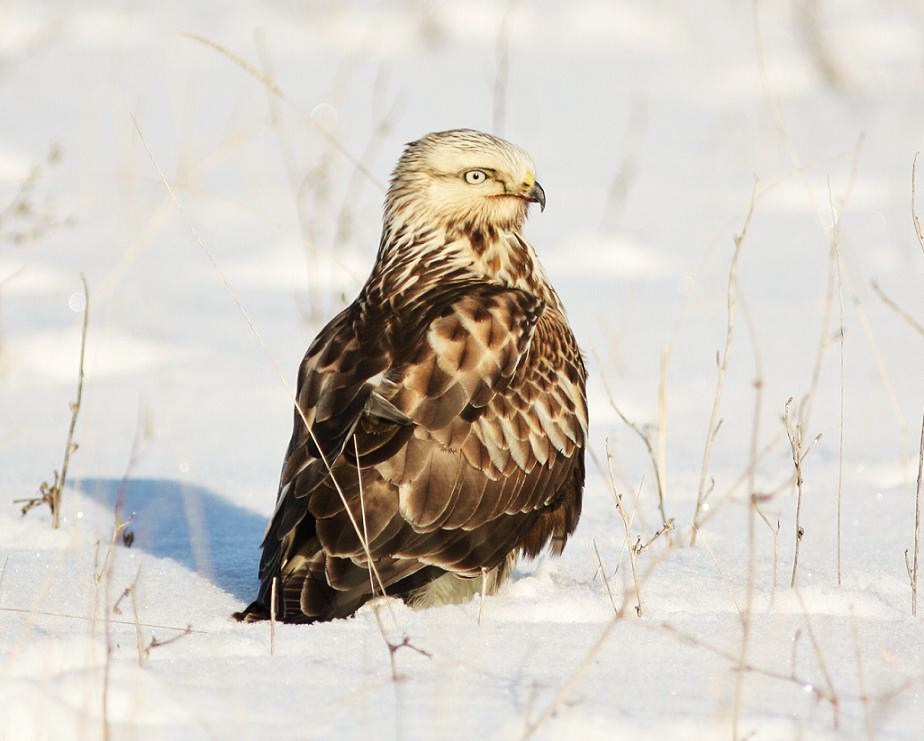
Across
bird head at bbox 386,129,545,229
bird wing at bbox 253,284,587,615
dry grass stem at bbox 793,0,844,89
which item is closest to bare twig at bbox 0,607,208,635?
bird wing at bbox 253,284,587,615

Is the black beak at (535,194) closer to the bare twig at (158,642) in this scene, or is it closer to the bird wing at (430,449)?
the bird wing at (430,449)

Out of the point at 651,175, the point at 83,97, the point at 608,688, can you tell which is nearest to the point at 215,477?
the point at 608,688

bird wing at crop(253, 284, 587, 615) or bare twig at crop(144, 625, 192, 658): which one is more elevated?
bird wing at crop(253, 284, 587, 615)

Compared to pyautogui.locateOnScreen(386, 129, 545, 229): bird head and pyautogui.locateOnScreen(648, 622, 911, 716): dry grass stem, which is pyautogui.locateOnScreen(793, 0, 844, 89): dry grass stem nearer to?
pyautogui.locateOnScreen(386, 129, 545, 229): bird head

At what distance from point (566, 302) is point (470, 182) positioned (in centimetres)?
320

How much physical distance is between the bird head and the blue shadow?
1.18m

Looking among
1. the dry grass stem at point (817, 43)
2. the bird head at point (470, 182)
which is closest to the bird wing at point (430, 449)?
the bird head at point (470, 182)

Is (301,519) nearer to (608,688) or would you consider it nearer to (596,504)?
(608,688)

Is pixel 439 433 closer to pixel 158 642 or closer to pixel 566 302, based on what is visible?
pixel 158 642

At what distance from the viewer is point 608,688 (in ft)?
10.8

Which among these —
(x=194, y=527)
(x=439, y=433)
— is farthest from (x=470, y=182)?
(x=194, y=527)

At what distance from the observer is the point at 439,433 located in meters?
4.20

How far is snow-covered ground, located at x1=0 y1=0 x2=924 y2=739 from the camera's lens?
3295 mm

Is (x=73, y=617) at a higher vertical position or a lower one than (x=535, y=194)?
lower
